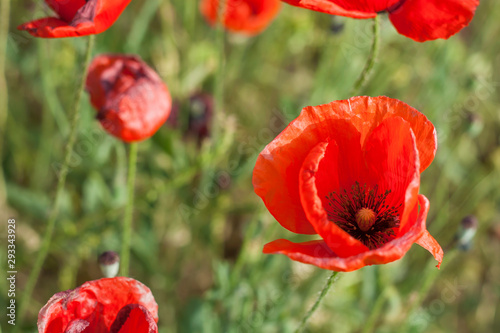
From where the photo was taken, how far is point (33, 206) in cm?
168

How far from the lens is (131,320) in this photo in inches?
31.7

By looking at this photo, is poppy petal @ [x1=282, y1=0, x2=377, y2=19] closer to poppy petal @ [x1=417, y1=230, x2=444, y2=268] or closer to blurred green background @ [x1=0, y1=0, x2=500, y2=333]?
poppy petal @ [x1=417, y1=230, x2=444, y2=268]

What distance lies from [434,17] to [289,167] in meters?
0.35

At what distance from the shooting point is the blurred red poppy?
2.72 feet

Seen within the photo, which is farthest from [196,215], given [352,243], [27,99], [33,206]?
[352,243]

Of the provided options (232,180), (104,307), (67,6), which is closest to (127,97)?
(67,6)

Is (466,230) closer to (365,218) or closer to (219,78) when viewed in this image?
(365,218)

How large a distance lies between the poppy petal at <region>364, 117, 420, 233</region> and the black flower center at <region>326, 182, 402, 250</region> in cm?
2

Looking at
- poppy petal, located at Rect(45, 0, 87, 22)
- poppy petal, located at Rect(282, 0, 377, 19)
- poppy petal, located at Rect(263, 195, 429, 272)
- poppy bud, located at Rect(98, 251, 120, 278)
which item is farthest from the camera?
poppy bud, located at Rect(98, 251, 120, 278)

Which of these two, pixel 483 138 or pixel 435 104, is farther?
pixel 483 138

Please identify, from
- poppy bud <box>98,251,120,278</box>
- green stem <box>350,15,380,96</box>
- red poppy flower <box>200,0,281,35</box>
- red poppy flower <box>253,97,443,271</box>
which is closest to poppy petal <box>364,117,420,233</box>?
red poppy flower <box>253,97,443,271</box>

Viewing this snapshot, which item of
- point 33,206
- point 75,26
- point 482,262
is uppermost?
point 75,26

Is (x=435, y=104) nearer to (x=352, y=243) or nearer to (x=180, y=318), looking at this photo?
(x=180, y=318)

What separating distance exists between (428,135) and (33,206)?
4.13 ft
